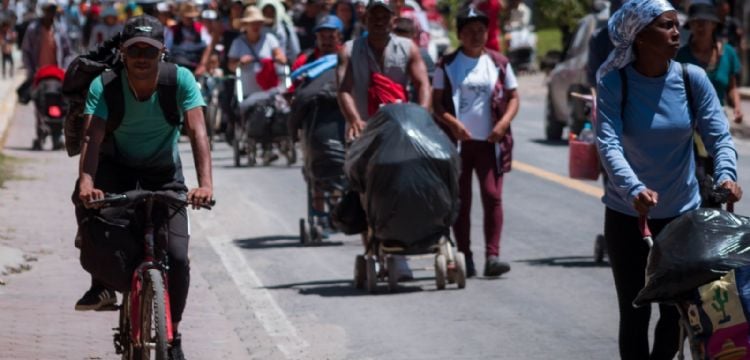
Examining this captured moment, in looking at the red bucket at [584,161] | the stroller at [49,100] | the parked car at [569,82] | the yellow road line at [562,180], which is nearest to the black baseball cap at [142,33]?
the red bucket at [584,161]

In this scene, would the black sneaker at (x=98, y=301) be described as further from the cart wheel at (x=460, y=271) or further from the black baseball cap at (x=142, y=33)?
the cart wheel at (x=460, y=271)

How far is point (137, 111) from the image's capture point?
7.96 meters

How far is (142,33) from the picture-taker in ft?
25.6

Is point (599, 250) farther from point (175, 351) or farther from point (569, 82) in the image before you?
point (569, 82)

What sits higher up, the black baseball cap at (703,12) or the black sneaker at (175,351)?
the black baseball cap at (703,12)

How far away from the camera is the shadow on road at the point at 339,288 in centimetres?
1169

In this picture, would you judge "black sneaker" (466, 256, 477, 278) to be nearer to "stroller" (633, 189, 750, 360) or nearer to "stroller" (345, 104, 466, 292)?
"stroller" (345, 104, 466, 292)

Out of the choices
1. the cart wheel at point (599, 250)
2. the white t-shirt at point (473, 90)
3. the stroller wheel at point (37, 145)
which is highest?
the white t-shirt at point (473, 90)

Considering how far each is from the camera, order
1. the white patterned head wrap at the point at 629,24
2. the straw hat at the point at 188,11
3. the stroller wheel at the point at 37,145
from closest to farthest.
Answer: the white patterned head wrap at the point at 629,24
the stroller wheel at the point at 37,145
the straw hat at the point at 188,11

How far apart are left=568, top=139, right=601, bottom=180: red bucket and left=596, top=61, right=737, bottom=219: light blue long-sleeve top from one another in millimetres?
4052

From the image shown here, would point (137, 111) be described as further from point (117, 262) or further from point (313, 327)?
point (313, 327)

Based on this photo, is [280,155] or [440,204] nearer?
[440,204]

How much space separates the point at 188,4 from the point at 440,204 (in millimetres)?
15012

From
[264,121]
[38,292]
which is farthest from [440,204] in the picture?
[264,121]
